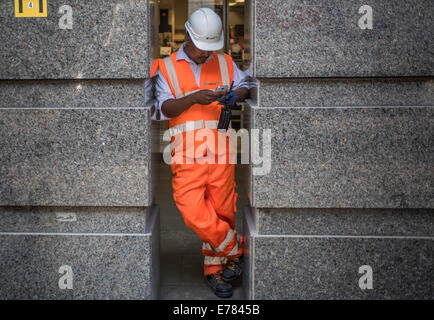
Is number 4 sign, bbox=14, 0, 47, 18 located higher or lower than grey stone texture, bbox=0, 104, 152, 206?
higher

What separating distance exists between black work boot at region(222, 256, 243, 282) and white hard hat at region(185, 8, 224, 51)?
167cm

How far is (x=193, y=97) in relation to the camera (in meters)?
3.43

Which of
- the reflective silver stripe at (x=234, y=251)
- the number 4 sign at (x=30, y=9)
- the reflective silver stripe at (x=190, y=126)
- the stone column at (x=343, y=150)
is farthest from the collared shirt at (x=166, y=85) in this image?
the reflective silver stripe at (x=234, y=251)

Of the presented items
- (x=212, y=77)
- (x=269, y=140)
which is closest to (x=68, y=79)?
(x=212, y=77)

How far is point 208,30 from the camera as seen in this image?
344cm

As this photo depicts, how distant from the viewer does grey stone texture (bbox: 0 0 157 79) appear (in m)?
3.06

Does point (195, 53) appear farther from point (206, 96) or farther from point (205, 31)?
point (206, 96)

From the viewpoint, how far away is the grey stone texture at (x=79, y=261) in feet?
10.6

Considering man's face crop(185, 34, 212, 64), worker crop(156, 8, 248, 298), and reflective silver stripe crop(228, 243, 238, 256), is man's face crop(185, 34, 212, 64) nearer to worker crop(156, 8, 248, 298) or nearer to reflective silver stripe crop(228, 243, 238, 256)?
worker crop(156, 8, 248, 298)

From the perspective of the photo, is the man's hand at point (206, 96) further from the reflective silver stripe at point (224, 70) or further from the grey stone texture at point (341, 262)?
the grey stone texture at point (341, 262)

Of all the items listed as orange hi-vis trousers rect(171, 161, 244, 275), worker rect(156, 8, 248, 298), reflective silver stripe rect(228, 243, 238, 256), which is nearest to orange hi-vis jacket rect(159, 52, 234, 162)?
worker rect(156, 8, 248, 298)

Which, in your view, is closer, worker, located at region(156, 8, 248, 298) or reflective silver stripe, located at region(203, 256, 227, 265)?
worker, located at region(156, 8, 248, 298)

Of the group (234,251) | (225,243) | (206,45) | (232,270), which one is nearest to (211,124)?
(206,45)

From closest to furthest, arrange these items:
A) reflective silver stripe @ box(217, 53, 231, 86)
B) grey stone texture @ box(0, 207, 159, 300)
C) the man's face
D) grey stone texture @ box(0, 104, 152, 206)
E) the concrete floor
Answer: grey stone texture @ box(0, 104, 152, 206) → grey stone texture @ box(0, 207, 159, 300) → the man's face → reflective silver stripe @ box(217, 53, 231, 86) → the concrete floor
